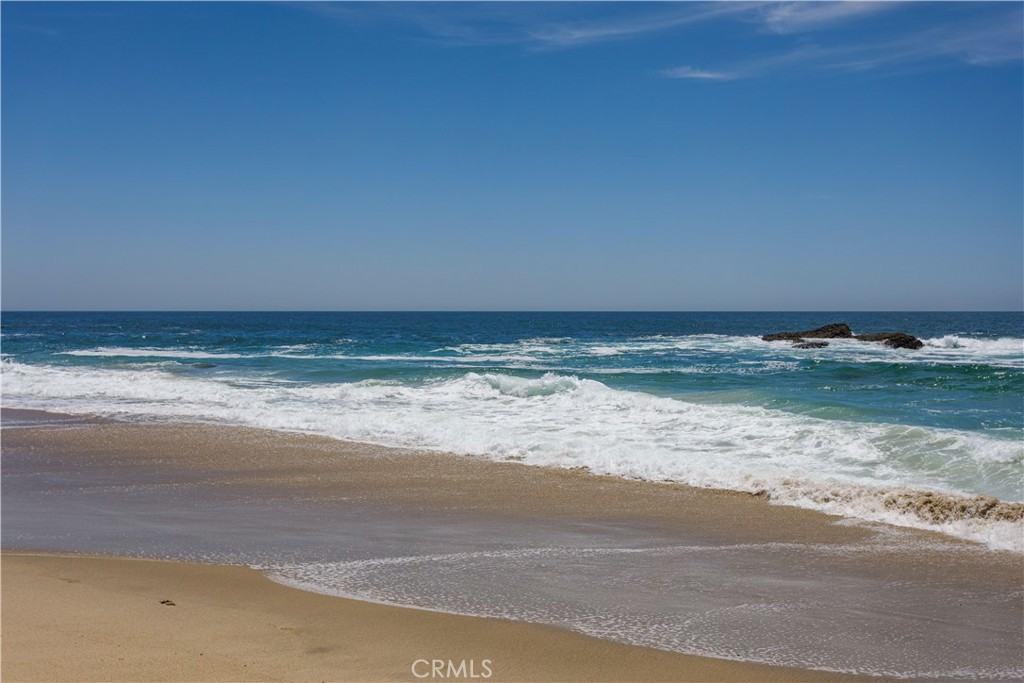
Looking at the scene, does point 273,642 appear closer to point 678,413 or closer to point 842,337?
point 678,413

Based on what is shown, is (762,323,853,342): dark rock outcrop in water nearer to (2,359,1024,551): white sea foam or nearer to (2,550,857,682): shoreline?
(2,359,1024,551): white sea foam

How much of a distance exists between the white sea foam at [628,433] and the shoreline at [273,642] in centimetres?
448

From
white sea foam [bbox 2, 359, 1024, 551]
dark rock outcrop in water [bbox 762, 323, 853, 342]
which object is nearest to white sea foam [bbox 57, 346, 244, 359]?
white sea foam [bbox 2, 359, 1024, 551]

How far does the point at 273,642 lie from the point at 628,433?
858 centimetres

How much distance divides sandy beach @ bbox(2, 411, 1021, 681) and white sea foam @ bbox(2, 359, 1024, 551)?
0.61 metres

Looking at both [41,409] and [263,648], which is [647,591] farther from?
[41,409]

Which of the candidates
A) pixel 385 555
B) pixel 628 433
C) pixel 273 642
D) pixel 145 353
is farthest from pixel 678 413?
pixel 145 353

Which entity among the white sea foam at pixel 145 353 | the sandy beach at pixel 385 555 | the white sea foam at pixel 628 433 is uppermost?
the white sea foam at pixel 145 353

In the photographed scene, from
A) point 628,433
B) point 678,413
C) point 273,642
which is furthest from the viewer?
point 678,413

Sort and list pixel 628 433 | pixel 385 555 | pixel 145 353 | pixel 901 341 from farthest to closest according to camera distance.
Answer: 1. pixel 901 341
2. pixel 145 353
3. pixel 628 433
4. pixel 385 555

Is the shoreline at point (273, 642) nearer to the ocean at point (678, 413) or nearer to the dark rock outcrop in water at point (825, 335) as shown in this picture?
the ocean at point (678, 413)

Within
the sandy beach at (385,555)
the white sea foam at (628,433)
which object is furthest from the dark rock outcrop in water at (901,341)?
the sandy beach at (385,555)

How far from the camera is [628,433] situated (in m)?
12.3

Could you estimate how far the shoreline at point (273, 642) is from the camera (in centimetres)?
405
